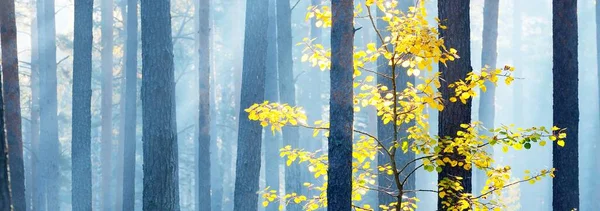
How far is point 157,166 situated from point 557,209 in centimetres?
645

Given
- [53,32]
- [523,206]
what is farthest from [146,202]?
[523,206]

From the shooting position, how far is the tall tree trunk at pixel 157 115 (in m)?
12.8

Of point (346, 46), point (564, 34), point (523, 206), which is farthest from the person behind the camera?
point (523, 206)

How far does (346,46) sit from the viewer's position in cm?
783

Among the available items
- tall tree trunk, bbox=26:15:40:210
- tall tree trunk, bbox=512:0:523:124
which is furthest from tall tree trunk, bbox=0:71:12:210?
tall tree trunk, bbox=512:0:523:124

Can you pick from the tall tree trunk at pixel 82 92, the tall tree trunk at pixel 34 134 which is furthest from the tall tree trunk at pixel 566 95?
the tall tree trunk at pixel 34 134

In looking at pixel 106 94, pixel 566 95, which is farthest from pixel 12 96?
pixel 106 94

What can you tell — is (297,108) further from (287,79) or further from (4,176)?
(287,79)

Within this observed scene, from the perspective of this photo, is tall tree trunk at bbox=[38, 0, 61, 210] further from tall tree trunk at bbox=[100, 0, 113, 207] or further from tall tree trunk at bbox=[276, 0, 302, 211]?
tall tree trunk at bbox=[276, 0, 302, 211]

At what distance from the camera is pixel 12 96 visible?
13781mm

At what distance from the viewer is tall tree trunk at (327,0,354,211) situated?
783 cm

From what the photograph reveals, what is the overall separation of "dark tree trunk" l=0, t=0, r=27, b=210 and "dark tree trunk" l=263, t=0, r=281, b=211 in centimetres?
1106

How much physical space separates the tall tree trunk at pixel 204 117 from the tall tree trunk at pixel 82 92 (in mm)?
3648

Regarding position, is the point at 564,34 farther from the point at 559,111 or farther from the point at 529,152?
the point at 529,152
